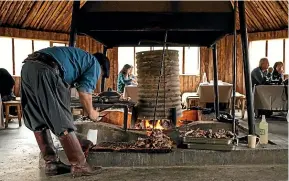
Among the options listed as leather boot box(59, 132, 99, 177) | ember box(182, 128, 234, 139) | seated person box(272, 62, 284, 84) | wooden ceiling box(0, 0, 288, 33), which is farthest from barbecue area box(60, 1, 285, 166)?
wooden ceiling box(0, 0, 288, 33)

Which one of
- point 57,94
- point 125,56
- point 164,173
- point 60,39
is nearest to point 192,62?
point 125,56

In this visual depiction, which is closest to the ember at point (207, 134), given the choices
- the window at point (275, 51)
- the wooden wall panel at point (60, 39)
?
the wooden wall panel at point (60, 39)

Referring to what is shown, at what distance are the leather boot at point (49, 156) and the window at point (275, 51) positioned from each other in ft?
35.8

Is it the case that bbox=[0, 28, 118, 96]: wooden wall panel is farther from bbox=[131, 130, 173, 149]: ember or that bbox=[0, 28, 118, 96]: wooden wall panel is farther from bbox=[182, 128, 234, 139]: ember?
bbox=[182, 128, 234, 139]: ember

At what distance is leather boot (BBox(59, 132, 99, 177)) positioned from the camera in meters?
3.61

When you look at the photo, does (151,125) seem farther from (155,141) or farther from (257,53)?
(257,53)

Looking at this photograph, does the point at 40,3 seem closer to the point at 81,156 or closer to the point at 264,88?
the point at 264,88

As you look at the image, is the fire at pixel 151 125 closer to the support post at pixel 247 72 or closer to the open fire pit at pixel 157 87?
the open fire pit at pixel 157 87

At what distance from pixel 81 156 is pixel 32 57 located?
112 cm

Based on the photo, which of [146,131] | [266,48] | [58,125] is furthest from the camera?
[266,48]

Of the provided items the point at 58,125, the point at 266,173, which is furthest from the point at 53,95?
the point at 266,173

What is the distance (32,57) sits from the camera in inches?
142

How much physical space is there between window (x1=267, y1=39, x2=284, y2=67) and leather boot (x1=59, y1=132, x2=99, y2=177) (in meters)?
10.9

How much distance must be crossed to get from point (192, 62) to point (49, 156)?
11.0m
